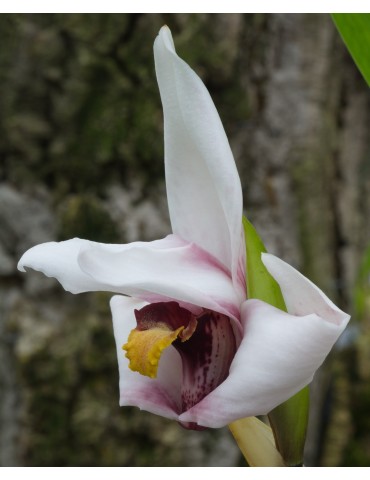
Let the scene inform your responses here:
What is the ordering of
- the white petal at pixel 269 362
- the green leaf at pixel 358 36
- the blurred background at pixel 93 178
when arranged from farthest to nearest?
the blurred background at pixel 93 178 → the green leaf at pixel 358 36 → the white petal at pixel 269 362

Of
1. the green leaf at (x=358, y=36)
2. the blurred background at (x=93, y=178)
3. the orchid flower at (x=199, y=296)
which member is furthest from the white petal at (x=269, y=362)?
the blurred background at (x=93, y=178)

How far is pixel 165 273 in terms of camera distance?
356mm

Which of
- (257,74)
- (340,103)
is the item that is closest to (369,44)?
(257,74)

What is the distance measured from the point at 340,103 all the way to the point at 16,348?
752 millimetres

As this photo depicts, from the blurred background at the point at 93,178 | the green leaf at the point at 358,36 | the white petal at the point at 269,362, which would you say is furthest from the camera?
the blurred background at the point at 93,178

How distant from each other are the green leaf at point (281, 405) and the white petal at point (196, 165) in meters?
0.01

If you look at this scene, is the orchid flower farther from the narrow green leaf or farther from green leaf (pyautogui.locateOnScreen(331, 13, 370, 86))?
green leaf (pyautogui.locateOnScreen(331, 13, 370, 86))

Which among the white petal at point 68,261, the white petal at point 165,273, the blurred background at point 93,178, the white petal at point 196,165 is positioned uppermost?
the white petal at point 196,165

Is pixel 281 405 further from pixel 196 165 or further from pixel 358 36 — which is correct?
pixel 358 36

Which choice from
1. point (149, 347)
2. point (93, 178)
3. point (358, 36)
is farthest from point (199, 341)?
point (93, 178)

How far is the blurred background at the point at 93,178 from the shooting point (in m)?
1.04

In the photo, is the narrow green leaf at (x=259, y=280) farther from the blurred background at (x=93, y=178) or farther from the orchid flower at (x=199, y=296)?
the blurred background at (x=93, y=178)

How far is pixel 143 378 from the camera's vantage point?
385 mm

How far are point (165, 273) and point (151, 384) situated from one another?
7cm
